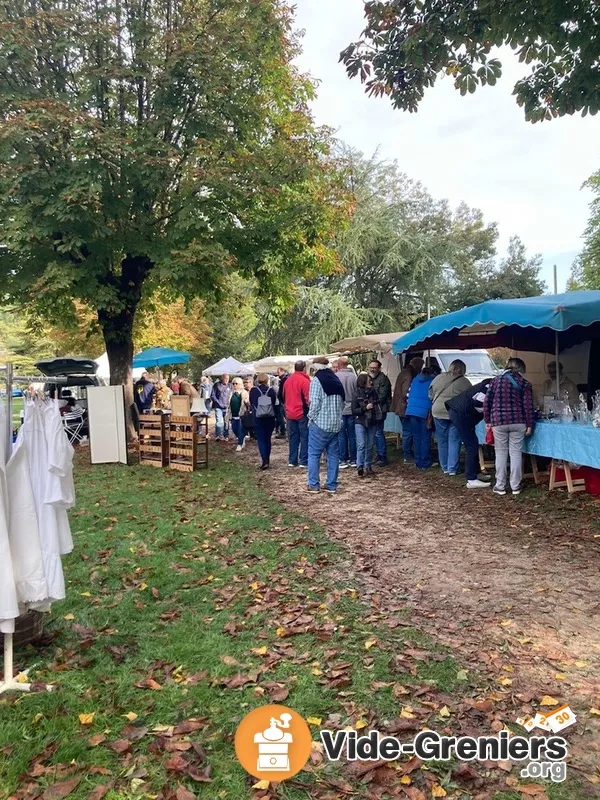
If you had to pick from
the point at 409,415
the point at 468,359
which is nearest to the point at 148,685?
the point at 409,415

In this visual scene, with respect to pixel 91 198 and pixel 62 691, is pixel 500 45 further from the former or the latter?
pixel 91 198

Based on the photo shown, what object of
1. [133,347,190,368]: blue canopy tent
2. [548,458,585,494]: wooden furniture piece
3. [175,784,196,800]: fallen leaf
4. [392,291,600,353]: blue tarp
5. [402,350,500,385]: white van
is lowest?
[175,784,196,800]: fallen leaf

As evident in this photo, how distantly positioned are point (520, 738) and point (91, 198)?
10.6 m

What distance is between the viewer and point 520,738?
296cm

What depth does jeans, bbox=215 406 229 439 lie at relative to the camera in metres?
17.8

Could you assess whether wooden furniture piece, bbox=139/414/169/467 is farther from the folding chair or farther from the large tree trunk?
the folding chair

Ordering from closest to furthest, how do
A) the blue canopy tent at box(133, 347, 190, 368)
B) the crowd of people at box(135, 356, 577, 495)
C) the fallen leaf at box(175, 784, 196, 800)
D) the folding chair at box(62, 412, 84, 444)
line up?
the fallen leaf at box(175, 784, 196, 800)
the crowd of people at box(135, 356, 577, 495)
the folding chair at box(62, 412, 84, 444)
the blue canopy tent at box(133, 347, 190, 368)

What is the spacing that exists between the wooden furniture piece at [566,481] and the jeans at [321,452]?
2977 millimetres

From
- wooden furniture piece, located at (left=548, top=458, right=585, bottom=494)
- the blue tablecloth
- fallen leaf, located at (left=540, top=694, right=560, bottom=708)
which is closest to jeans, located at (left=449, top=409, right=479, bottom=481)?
the blue tablecloth

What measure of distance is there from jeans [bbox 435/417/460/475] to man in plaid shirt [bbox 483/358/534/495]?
1.45 meters

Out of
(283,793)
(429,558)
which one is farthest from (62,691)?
(429,558)

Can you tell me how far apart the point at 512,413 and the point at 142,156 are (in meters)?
8.16

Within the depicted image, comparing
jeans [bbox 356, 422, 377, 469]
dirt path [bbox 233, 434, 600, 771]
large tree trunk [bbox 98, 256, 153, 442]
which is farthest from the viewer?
large tree trunk [bbox 98, 256, 153, 442]

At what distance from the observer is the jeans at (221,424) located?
1781 cm
